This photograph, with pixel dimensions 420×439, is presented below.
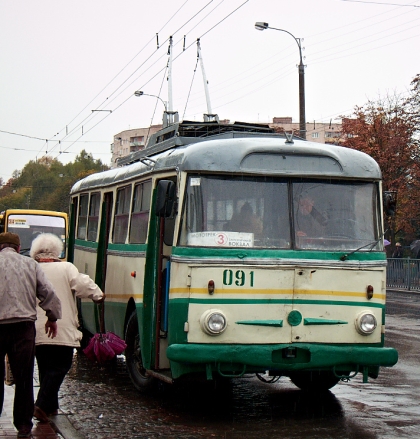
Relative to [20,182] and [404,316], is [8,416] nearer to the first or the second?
[404,316]

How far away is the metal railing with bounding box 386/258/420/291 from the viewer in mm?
30703

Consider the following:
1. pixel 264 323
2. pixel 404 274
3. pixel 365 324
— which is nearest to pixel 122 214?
pixel 264 323

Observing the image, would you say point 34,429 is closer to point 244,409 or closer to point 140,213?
point 244,409

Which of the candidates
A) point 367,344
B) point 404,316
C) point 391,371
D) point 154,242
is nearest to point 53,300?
point 154,242

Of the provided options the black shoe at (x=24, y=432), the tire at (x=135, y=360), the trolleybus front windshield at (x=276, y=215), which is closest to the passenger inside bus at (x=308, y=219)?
the trolleybus front windshield at (x=276, y=215)

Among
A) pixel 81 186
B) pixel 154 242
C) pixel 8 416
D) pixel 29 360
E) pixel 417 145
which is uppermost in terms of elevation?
pixel 417 145

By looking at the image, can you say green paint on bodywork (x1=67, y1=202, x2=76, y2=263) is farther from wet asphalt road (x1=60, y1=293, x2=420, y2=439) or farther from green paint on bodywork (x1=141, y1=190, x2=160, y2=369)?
green paint on bodywork (x1=141, y1=190, x2=160, y2=369)

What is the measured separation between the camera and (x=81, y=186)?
1476cm

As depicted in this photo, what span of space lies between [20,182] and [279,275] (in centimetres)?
13358

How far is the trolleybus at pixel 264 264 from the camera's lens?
854cm

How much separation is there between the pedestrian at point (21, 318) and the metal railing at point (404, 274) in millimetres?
24435

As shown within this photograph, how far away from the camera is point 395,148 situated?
39938mm

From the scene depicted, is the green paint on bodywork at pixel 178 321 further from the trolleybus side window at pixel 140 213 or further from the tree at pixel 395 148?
the tree at pixel 395 148

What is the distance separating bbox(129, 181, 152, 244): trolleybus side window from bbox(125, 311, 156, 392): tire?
0.89 metres
